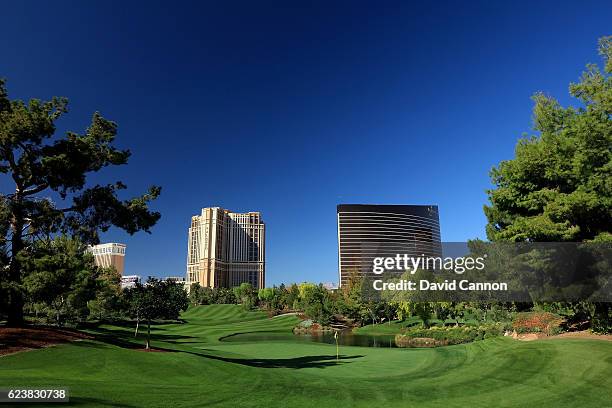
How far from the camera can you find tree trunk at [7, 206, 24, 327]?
66.8 feet

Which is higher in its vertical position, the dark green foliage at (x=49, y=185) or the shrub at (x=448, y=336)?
the dark green foliage at (x=49, y=185)

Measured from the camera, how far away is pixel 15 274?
829 inches

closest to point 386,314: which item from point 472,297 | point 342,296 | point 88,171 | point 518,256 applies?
point 342,296

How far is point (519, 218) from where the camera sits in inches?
797

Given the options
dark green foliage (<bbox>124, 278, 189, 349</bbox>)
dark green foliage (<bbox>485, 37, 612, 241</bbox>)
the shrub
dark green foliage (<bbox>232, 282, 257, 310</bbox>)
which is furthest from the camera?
dark green foliage (<bbox>232, 282, 257, 310</bbox>)

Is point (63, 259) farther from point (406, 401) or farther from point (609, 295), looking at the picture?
point (609, 295)

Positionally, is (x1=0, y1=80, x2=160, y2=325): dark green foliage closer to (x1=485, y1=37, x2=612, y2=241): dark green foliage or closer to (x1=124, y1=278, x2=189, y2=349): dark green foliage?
(x1=124, y1=278, x2=189, y2=349): dark green foliage

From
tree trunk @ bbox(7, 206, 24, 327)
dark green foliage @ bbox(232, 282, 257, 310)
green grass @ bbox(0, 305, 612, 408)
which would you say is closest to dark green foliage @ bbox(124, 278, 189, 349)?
tree trunk @ bbox(7, 206, 24, 327)

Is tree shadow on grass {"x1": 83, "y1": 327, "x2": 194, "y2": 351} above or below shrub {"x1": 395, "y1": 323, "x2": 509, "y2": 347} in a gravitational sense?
above

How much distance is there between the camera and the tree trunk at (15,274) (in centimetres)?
2036

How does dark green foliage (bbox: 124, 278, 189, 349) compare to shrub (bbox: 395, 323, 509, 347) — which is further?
shrub (bbox: 395, 323, 509, 347)

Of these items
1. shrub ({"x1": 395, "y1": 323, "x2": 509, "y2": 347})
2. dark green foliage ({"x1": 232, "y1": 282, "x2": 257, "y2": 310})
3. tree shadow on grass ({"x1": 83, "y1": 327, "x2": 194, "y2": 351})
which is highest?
dark green foliage ({"x1": 232, "y1": 282, "x2": 257, "y2": 310})

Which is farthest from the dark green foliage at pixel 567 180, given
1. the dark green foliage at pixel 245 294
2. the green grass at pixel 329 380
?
the dark green foliage at pixel 245 294

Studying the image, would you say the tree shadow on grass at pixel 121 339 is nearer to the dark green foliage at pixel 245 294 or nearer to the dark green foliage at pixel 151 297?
the dark green foliage at pixel 151 297
